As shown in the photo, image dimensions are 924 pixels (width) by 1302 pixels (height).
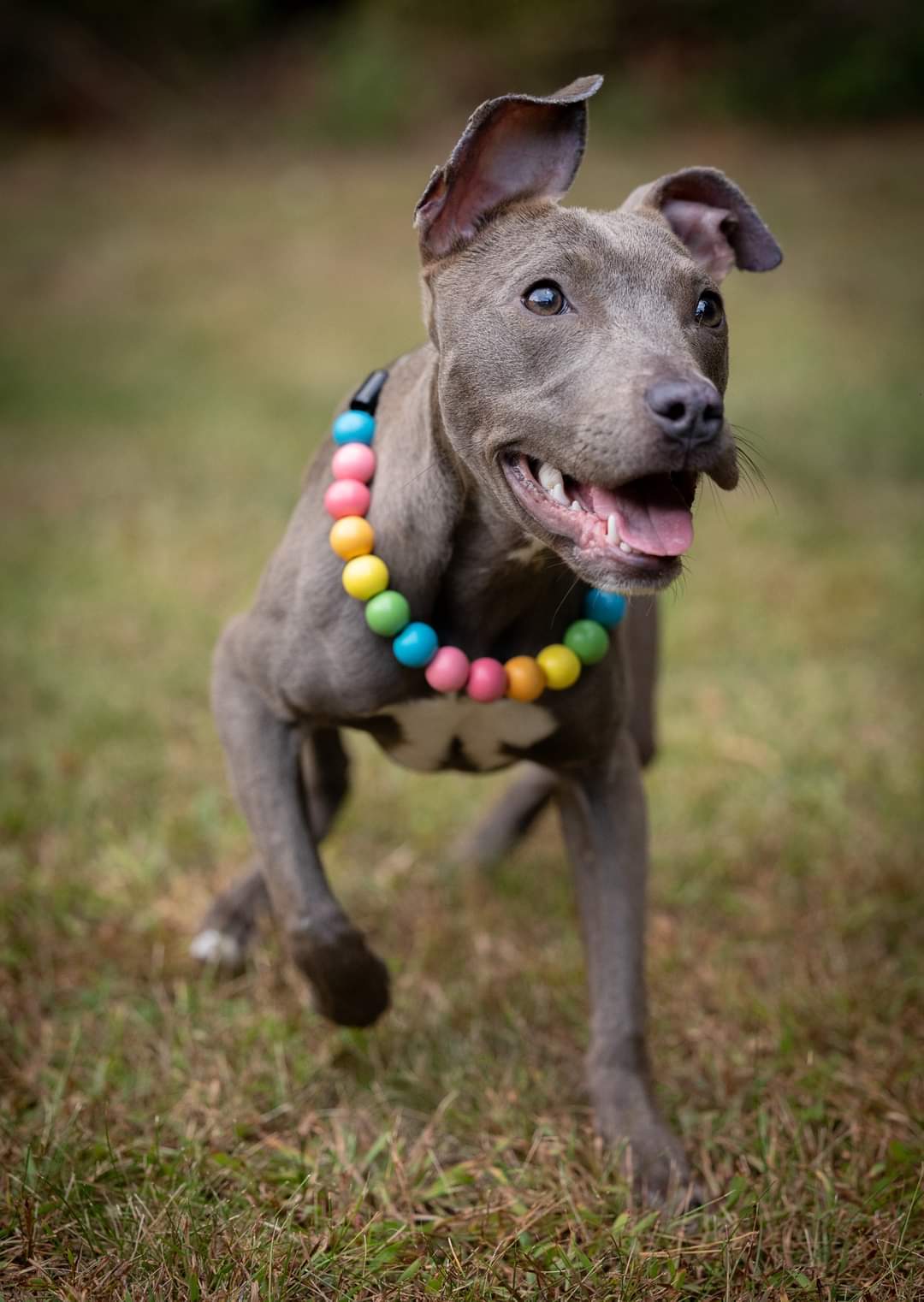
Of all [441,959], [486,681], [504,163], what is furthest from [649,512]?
[441,959]

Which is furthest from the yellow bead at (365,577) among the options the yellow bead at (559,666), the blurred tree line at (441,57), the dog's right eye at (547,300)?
the blurred tree line at (441,57)

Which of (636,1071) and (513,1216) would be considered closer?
(513,1216)

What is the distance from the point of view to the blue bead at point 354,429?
2.96m

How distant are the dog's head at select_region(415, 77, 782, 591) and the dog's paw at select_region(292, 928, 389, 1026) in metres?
0.96

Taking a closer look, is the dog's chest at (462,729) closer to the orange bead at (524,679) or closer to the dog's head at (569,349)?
the orange bead at (524,679)

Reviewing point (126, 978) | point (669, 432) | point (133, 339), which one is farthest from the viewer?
point (133, 339)

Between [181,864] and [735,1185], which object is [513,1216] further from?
[181,864]

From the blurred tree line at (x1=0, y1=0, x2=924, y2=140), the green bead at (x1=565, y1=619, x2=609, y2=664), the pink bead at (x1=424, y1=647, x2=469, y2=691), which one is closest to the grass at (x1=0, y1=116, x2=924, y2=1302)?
the green bead at (x1=565, y1=619, x2=609, y2=664)

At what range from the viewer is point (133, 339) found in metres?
11.6

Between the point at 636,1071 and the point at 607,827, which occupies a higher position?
the point at 607,827

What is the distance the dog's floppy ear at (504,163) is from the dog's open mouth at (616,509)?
0.52 m

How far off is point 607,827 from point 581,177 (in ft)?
43.9

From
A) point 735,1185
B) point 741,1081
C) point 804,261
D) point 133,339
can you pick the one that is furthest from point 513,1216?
point 804,261

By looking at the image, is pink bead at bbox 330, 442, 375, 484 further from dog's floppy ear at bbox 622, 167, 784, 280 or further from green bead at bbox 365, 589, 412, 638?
dog's floppy ear at bbox 622, 167, 784, 280
